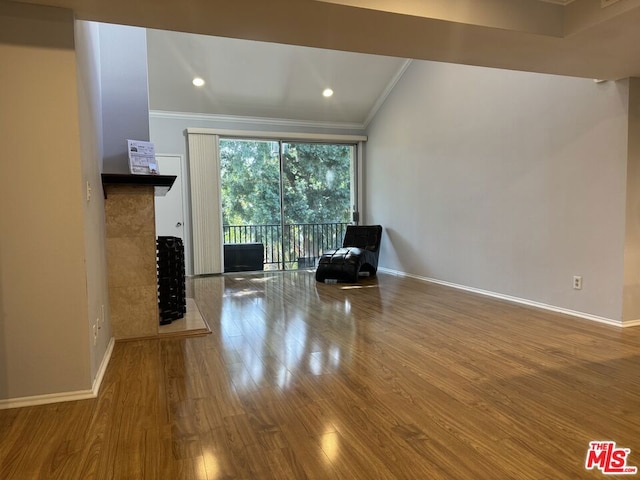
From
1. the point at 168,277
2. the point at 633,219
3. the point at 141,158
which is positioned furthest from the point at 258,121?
the point at 633,219

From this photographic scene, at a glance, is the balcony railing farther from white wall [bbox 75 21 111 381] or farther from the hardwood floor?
white wall [bbox 75 21 111 381]

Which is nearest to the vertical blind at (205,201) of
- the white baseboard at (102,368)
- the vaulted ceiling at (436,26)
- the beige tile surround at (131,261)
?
the beige tile surround at (131,261)

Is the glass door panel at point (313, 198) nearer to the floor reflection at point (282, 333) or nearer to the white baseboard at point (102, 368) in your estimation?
the floor reflection at point (282, 333)

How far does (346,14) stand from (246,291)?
383 cm

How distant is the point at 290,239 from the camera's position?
7.71 m

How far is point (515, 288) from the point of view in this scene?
4.46 metres

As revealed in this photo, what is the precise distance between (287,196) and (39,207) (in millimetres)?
5583

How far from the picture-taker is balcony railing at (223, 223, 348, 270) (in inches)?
298

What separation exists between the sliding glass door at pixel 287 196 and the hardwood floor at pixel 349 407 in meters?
4.13

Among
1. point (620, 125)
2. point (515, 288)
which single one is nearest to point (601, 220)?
point (620, 125)

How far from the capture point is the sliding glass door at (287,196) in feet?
24.1

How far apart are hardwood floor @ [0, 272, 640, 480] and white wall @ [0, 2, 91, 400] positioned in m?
0.27

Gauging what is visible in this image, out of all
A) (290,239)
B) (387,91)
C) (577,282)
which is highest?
(387,91)

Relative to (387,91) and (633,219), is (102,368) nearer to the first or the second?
(633,219)
